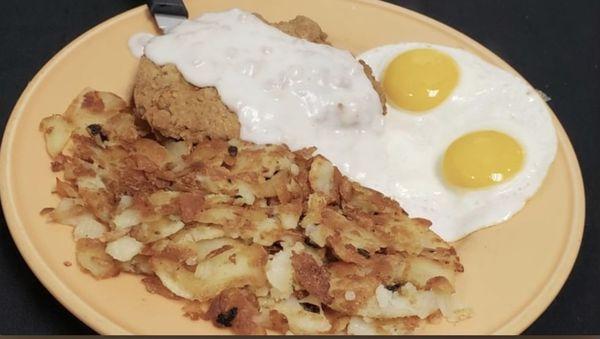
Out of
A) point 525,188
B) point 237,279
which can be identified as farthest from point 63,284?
point 525,188

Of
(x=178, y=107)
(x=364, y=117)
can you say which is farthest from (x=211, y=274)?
(x=364, y=117)

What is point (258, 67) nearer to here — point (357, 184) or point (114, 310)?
point (357, 184)

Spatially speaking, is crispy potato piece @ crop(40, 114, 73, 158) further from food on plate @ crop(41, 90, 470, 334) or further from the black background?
the black background

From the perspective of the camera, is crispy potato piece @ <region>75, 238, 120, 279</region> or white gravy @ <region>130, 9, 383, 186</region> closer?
crispy potato piece @ <region>75, 238, 120, 279</region>

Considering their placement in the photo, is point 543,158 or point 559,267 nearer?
point 559,267

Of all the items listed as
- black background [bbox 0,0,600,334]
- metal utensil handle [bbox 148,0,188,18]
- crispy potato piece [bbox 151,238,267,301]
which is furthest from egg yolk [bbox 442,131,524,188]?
metal utensil handle [bbox 148,0,188,18]

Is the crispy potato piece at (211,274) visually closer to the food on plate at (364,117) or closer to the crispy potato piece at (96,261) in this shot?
the crispy potato piece at (96,261)
